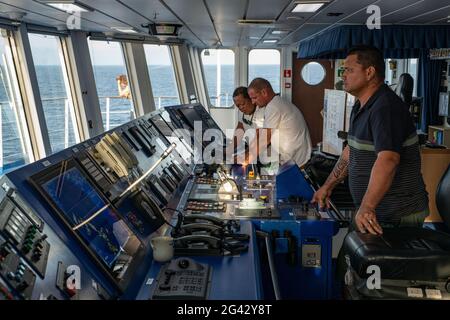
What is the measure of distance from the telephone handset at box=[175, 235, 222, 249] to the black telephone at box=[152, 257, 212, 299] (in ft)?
0.60

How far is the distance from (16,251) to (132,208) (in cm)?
105

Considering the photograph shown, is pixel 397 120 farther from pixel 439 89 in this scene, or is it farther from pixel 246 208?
pixel 439 89

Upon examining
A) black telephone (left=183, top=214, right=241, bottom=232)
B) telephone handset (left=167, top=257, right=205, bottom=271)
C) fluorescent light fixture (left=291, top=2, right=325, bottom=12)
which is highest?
fluorescent light fixture (left=291, top=2, right=325, bottom=12)

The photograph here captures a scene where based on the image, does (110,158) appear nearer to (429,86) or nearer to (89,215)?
(89,215)

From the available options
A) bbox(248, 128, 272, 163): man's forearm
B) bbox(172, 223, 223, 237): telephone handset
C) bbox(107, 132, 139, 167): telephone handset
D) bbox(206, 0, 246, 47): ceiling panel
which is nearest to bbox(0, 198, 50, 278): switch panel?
bbox(172, 223, 223, 237): telephone handset

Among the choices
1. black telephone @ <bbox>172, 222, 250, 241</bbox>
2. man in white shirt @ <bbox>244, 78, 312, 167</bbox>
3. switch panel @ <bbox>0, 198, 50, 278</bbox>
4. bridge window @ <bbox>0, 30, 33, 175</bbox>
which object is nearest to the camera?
switch panel @ <bbox>0, 198, 50, 278</bbox>

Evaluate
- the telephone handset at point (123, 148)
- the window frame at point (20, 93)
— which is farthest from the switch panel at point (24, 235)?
the window frame at point (20, 93)

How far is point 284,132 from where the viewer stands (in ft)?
12.9

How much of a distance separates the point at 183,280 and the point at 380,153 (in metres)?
1.27

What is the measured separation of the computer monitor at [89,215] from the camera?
1.89 m

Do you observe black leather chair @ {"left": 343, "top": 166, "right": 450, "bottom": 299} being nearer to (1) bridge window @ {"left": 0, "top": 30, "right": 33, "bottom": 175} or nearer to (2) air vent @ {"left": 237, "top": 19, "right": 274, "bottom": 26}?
(1) bridge window @ {"left": 0, "top": 30, "right": 33, "bottom": 175}

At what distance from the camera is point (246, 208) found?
116 inches

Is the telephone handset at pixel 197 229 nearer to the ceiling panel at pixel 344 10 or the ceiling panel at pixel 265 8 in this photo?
the ceiling panel at pixel 265 8

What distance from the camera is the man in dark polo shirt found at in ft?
8.45
